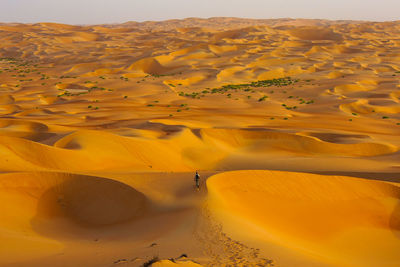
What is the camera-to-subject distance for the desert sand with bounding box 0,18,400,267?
8031 mm

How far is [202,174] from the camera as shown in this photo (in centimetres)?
1245

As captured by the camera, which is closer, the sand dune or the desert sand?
the desert sand

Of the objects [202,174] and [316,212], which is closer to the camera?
[316,212]

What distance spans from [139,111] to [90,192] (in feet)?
51.8

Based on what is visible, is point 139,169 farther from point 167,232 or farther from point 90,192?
point 167,232

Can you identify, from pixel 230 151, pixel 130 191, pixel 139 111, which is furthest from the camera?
pixel 139 111

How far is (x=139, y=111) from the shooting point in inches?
1043

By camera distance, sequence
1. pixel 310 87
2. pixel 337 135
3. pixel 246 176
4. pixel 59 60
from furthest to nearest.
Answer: pixel 59 60 < pixel 310 87 < pixel 337 135 < pixel 246 176

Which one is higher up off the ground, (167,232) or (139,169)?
(139,169)

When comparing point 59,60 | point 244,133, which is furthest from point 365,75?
point 59,60

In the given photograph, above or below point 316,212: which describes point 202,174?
above

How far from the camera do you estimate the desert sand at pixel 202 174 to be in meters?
8.03

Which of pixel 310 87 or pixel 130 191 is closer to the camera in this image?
pixel 130 191

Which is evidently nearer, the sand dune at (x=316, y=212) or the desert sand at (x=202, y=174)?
the desert sand at (x=202, y=174)
